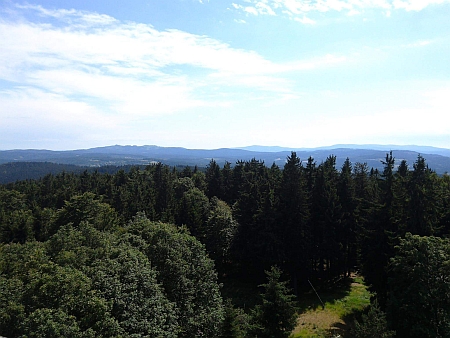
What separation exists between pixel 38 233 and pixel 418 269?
160 feet

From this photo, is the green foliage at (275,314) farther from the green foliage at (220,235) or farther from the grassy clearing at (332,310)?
the green foliage at (220,235)

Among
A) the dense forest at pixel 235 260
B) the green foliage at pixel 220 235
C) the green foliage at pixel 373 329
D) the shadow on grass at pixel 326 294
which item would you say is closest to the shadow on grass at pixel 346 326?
the dense forest at pixel 235 260

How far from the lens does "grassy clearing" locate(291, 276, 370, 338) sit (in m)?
24.6

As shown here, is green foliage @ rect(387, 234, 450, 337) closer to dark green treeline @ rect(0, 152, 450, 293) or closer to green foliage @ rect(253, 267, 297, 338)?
dark green treeline @ rect(0, 152, 450, 293)

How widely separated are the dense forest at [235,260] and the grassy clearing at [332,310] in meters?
2.26

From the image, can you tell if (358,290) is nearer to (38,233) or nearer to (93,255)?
(93,255)

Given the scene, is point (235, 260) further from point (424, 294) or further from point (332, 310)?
point (424, 294)

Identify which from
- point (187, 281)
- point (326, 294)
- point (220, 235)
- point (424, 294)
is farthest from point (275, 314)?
point (220, 235)

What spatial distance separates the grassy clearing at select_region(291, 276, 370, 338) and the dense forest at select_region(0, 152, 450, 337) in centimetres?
226

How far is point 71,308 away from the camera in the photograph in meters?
13.9

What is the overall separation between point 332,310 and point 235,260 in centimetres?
1502

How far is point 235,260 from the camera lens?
40688 mm

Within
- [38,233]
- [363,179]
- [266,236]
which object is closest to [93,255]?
[266,236]

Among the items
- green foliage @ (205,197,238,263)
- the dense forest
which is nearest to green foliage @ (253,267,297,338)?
the dense forest
